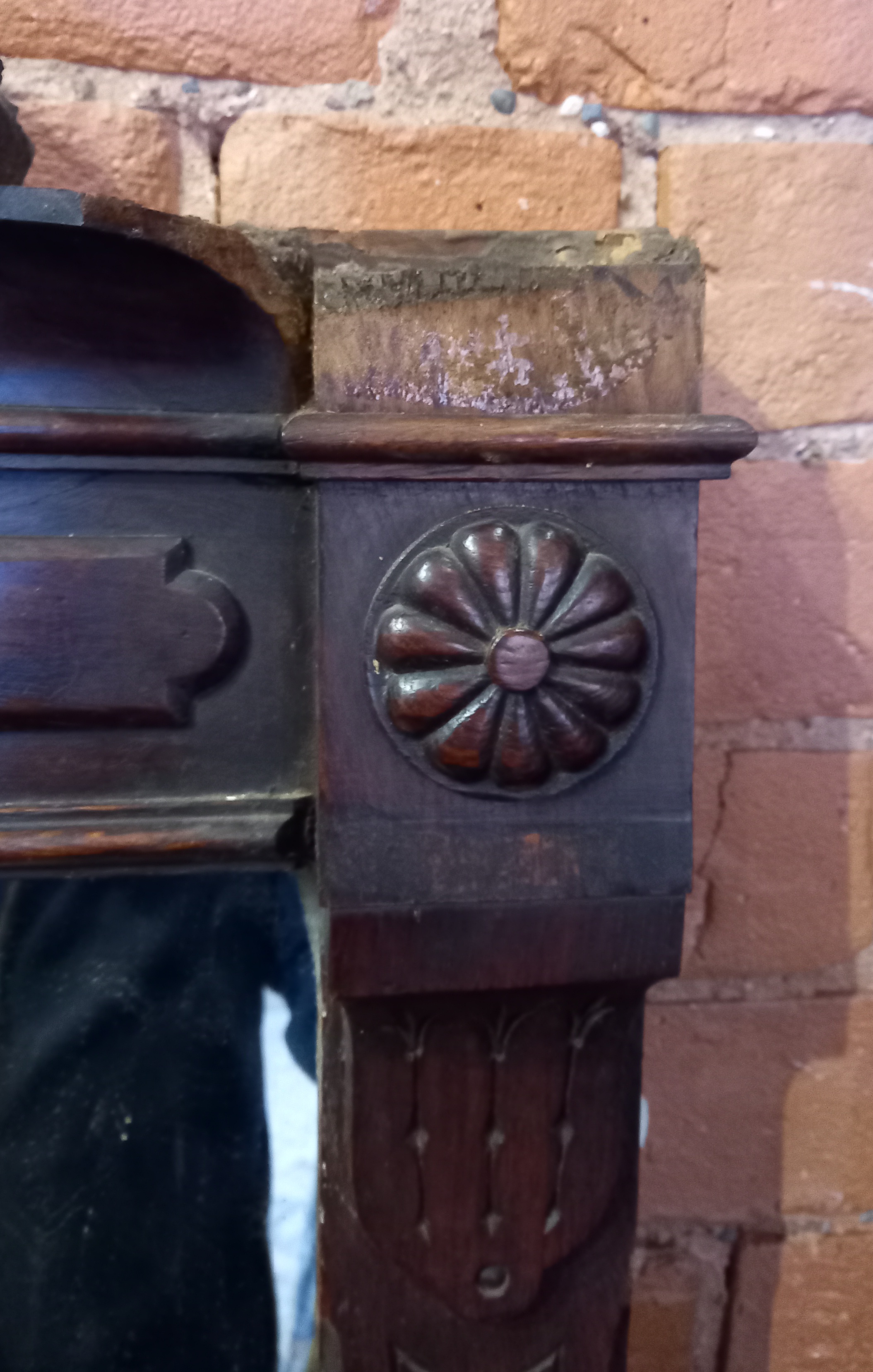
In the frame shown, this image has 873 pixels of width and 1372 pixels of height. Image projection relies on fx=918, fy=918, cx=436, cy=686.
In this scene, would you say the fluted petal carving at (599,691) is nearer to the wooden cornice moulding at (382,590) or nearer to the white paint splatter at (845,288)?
the wooden cornice moulding at (382,590)

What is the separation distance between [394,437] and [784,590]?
31cm

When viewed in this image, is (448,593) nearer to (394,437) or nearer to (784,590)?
(394,437)

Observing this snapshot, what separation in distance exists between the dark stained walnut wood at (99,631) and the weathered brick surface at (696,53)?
1.16 ft

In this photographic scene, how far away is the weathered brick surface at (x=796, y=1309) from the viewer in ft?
1.85

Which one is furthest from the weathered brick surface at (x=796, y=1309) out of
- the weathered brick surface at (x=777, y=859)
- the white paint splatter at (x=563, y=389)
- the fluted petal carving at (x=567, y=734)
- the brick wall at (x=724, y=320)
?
the white paint splatter at (x=563, y=389)

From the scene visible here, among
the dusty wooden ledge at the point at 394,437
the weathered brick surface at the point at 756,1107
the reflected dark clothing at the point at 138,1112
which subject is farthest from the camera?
the weathered brick surface at the point at 756,1107

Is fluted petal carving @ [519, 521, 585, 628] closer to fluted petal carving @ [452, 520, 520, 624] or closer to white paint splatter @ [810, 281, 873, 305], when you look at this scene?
fluted petal carving @ [452, 520, 520, 624]

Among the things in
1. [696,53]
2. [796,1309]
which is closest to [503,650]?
[696,53]

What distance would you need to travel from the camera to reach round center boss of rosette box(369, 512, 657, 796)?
1.01 feet

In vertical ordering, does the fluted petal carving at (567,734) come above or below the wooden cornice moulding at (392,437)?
below

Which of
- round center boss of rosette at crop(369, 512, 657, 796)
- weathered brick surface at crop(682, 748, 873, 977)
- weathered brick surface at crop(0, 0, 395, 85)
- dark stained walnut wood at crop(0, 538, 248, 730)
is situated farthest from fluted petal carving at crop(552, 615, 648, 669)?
weathered brick surface at crop(0, 0, 395, 85)

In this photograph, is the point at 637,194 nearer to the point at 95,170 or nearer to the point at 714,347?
the point at 714,347

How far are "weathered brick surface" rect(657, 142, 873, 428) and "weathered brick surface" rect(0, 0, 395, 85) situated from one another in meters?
0.17

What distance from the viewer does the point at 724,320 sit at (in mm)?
504
